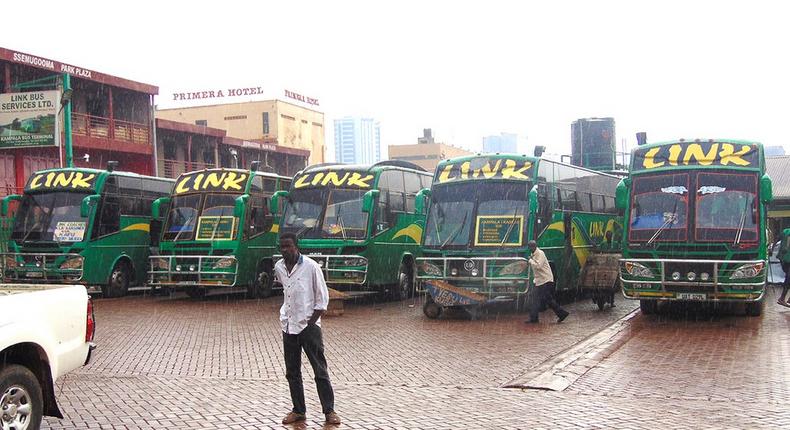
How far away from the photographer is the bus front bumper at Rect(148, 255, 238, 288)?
1939 centimetres

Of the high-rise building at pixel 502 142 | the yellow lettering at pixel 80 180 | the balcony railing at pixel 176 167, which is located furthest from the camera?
the high-rise building at pixel 502 142

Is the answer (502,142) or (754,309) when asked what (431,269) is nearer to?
(754,309)

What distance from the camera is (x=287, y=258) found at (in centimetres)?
737

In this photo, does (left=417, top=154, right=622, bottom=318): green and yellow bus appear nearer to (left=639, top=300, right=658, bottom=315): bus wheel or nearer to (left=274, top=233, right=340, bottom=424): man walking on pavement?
(left=639, top=300, right=658, bottom=315): bus wheel

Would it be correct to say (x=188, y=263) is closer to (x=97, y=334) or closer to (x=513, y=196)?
(x=97, y=334)

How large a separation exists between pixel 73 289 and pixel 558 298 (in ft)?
47.3

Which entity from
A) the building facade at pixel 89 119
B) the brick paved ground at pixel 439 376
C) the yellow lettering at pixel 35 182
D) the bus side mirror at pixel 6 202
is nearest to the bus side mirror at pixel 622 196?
the brick paved ground at pixel 439 376

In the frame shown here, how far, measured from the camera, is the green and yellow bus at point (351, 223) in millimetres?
18094

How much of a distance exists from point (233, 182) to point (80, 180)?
3748 mm

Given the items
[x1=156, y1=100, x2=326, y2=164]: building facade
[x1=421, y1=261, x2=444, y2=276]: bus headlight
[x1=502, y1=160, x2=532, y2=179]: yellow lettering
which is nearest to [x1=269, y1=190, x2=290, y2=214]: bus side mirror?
[x1=421, y1=261, x2=444, y2=276]: bus headlight

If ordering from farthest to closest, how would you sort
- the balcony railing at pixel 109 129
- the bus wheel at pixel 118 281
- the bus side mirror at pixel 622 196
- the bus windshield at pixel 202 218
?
the balcony railing at pixel 109 129, the bus wheel at pixel 118 281, the bus windshield at pixel 202 218, the bus side mirror at pixel 622 196

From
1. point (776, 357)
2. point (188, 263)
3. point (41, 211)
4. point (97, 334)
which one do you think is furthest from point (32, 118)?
point (776, 357)

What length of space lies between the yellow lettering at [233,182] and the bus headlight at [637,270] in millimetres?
10031

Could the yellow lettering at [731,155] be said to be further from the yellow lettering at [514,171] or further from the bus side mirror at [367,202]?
the bus side mirror at [367,202]
